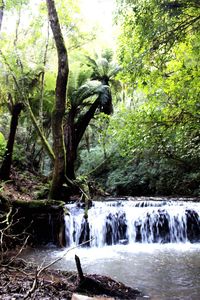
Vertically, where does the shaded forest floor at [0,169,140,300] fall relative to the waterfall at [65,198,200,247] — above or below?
below

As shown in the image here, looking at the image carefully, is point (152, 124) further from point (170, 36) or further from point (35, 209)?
point (35, 209)

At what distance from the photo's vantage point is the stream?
464 centimetres

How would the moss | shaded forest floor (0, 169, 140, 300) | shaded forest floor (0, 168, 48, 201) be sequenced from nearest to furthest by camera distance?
shaded forest floor (0, 169, 140, 300) → the moss → shaded forest floor (0, 168, 48, 201)

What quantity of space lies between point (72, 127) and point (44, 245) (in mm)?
4803

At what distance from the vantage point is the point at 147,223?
27.2ft

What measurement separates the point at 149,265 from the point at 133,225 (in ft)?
9.01

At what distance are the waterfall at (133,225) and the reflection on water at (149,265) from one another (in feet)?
1.58

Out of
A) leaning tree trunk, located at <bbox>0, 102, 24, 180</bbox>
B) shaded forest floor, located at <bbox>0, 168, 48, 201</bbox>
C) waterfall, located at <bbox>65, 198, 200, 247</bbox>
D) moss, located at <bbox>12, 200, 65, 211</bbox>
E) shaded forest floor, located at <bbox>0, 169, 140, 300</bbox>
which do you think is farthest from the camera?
leaning tree trunk, located at <bbox>0, 102, 24, 180</bbox>

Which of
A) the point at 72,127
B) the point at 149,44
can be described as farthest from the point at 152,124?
the point at 72,127

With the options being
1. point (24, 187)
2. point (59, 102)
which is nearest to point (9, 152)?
point (24, 187)

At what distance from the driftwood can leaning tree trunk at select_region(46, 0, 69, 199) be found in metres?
4.44

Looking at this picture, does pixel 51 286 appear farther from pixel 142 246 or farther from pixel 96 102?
pixel 96 102

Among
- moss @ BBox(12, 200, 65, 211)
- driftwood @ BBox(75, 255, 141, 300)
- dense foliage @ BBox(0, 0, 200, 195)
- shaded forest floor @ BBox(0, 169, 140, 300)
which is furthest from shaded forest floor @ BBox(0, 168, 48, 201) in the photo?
driftwood @ BBox(75, 255, 141, 300)

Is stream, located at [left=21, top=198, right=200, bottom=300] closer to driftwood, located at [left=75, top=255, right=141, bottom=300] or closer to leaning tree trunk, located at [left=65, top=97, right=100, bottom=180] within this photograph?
driftwood, located at [left=75, top=255, right=141, bottom=300]
